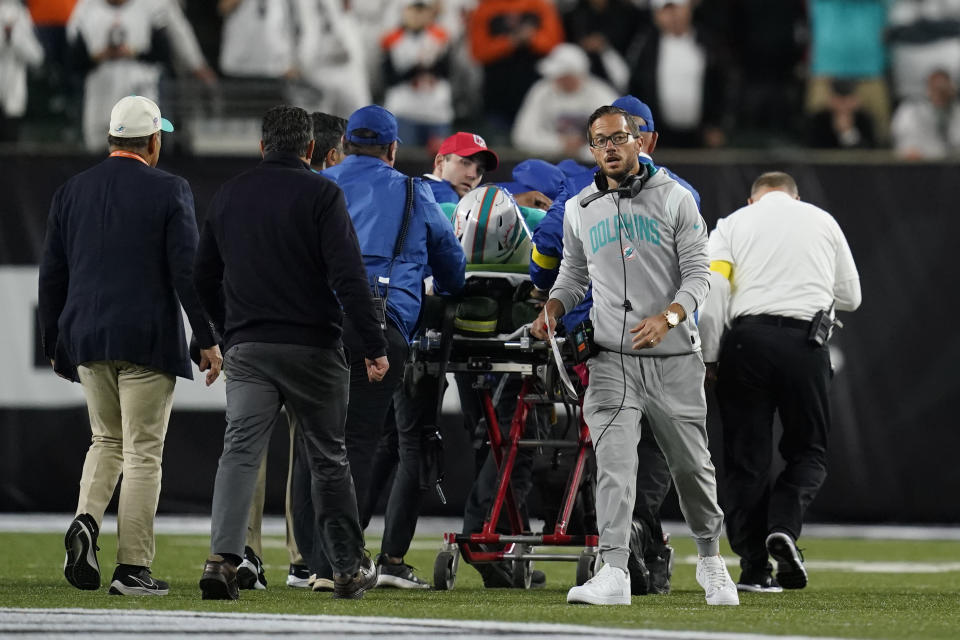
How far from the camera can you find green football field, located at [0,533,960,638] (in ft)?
19.0

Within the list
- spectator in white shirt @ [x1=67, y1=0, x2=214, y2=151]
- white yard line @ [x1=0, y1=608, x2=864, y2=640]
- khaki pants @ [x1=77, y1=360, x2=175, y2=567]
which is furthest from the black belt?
spectator in white shirt @ [x1=67, y1=0, x2=214, y2=151]

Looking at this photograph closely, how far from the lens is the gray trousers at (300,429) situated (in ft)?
20.8

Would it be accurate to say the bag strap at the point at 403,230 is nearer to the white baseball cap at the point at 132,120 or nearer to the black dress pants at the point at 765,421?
the white baseball cap at the point at 132,120

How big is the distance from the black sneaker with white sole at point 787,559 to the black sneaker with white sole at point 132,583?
2.85 metres

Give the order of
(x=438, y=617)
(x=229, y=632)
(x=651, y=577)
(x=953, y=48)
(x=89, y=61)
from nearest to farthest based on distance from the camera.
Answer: (x=229, y=632) < (x=438, y=617) < (x=651, y=577) < (x=89, y=61) < (x=953, y=48)

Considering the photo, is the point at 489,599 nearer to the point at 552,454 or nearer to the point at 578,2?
the point at 552,454

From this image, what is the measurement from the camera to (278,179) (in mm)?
6418

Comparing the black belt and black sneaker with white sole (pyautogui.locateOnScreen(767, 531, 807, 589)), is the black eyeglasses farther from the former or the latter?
black sneaker with white sole (pyautogui.locateOnScreen(767, 531, 807, 589))

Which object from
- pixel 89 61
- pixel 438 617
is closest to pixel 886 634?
pixel 438 617

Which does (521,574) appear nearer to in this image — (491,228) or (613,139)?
(491,228)

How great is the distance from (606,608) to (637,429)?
747 mm

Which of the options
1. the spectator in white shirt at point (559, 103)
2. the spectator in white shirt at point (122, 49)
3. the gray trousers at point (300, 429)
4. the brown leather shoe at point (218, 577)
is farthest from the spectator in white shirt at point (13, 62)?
the brown leather shoe at point (218, 577)

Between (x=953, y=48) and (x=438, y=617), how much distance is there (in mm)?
9547

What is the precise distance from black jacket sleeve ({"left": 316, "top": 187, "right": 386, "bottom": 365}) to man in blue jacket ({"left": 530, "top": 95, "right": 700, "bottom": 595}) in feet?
3.50
